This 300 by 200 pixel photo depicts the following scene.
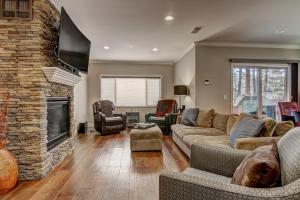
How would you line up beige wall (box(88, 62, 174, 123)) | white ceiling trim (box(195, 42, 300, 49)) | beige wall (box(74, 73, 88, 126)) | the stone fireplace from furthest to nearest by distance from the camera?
beige wall (box(88, 62, 174, 123)), beige wall (box(74, 73, 88, 126)), white ceiling trim (box(195, 42, 300, 49)), the stone fireplace

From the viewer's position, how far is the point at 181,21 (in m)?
4.25

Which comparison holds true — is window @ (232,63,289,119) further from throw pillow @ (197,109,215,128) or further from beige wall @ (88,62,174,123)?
beige wall @ (88,62,174,123)

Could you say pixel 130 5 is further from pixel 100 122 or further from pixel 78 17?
pixel 100 122

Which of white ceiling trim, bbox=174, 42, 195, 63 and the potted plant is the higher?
white ceiling trim, bbox=174, 42, 195, 63

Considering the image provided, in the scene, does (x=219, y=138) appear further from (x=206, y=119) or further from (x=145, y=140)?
(x=145, y=140)

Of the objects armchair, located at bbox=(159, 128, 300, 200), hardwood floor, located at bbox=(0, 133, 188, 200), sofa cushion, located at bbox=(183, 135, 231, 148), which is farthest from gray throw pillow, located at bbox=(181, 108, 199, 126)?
armchair, located at bbox=(159, 128, 300, 200)

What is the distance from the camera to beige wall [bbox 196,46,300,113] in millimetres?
5871

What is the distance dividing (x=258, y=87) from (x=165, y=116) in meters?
2.69

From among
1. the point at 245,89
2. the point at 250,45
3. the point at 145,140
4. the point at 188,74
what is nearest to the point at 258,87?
the point at 245,89

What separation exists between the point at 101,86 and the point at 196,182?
24.7 ft

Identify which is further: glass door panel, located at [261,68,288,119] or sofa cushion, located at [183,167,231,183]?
glass door panel, located at [261,68,288,119]

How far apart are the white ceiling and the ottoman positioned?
6.94ft

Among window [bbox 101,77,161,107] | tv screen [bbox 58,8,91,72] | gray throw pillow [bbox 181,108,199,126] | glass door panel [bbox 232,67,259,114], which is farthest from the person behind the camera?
window [bbox 101,77,161,107]

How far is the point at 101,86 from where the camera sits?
8477mm
